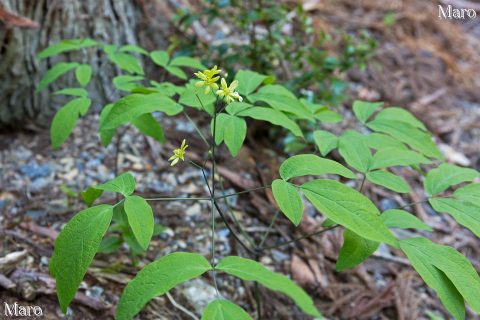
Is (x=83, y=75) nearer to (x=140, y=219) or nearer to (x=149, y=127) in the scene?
(x=149, y=127)

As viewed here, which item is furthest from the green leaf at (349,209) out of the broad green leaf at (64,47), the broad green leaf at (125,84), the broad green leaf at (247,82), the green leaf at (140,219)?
the broad green leaf at (64,47)

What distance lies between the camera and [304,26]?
2.59 meters

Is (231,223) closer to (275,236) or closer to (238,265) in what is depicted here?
(275,236)

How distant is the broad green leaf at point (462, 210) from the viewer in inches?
47.8

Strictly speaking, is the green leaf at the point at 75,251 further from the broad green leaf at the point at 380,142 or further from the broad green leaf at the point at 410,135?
the broad green leaf at the point at 410,135

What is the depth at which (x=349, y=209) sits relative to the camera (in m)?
1.07

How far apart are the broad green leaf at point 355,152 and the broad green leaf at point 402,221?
0.49ft

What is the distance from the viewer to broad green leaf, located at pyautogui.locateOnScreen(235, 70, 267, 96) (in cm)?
151

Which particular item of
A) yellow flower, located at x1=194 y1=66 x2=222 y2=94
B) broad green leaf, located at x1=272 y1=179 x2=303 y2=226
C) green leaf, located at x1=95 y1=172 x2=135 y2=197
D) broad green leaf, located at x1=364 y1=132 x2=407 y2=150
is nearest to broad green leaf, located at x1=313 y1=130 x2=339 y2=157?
broad green leaf, located at x1=364 y1=132 x2=407 y2=150

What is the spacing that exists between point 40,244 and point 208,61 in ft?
4.30

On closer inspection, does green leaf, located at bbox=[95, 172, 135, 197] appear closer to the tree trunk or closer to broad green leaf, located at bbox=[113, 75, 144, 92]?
broad green leaf, located at bbox=[113, 75, 144, 92]

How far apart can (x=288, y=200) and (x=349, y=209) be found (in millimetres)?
142

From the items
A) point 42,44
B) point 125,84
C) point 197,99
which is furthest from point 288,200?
point 42,44

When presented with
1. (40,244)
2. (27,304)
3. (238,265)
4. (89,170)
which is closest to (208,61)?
(89,170)
